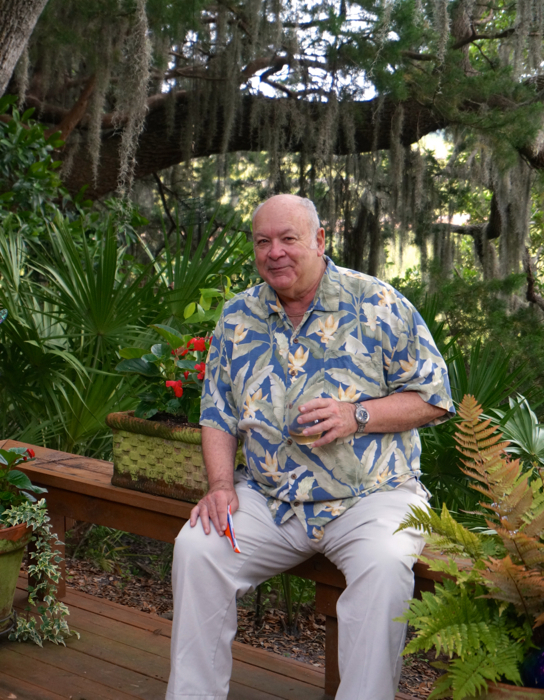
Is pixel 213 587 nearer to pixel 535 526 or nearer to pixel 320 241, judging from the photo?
pixel 535 526

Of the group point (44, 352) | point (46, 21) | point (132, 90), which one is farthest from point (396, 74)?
point (44, 352)

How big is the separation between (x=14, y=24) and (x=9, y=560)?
7.13 ft

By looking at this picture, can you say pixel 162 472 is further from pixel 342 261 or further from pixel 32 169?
pixel 342 261

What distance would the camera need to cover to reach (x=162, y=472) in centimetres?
198

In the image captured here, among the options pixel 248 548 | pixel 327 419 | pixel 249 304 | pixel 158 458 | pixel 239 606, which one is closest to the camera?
pixel 327 419

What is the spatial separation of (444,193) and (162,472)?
180 inches

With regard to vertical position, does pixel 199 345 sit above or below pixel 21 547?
above

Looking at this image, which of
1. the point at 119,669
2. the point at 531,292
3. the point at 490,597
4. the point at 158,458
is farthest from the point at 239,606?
the point at 531,292

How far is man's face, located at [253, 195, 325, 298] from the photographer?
5.74 ft

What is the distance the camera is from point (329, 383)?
1.67 metres

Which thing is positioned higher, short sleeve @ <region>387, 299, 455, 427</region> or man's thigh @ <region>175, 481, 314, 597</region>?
short sleeve @ <region>387, 299, 455, 427</region>

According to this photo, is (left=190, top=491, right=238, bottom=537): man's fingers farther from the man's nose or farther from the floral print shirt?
the man's nose

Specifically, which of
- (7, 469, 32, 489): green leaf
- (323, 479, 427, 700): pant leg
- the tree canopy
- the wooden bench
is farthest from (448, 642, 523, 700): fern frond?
the tree canopy

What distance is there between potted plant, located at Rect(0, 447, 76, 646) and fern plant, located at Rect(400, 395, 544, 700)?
127cm
